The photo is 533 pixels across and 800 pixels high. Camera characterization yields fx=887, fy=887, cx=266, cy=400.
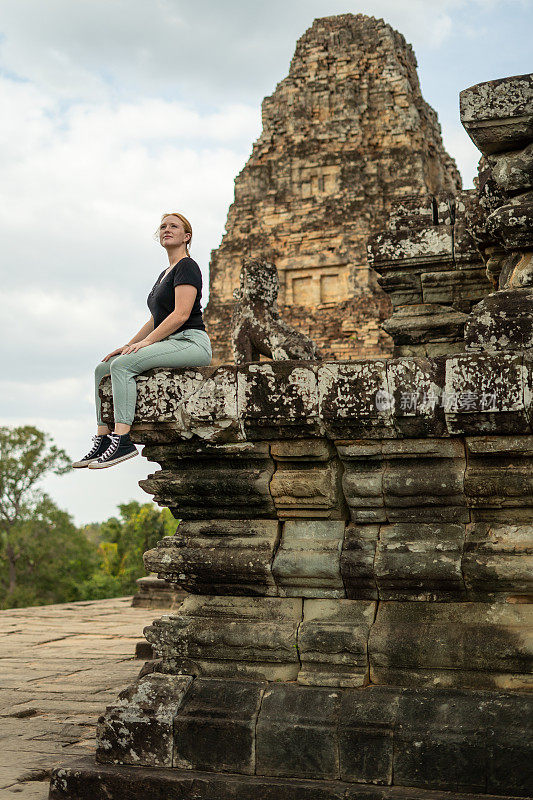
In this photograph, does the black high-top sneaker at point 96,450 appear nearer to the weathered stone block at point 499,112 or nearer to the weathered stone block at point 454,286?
the weathered stone block at point 499,112

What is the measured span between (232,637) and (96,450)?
109 centimetres

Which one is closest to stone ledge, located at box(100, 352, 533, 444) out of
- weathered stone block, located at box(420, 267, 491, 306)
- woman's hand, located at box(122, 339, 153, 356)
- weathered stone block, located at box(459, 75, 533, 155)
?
woman's hand, located at box(122, 339, 153, 356)

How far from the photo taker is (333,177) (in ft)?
90.8

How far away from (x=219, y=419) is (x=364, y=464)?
2.22 feet

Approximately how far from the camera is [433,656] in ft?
12.0

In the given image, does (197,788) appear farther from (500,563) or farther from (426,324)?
(426,324)

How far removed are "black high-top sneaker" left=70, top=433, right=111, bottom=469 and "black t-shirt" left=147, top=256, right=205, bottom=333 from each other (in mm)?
638

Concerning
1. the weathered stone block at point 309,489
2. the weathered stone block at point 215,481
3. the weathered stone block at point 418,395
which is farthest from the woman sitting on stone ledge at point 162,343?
the weathered stone block at point 418,395

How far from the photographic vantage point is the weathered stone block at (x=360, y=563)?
12.5 feet

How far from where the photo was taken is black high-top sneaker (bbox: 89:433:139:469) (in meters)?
4.15

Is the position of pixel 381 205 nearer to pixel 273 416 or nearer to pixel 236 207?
pixel 236 207

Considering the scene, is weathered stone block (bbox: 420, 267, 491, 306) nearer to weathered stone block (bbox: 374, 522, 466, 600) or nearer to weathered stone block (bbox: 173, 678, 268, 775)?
weathered stone block (bbox: 374, 522, 466, 600)

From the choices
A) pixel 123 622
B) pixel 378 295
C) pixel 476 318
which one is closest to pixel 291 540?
pixel 476 318

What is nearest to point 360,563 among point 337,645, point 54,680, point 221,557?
point 337,645
